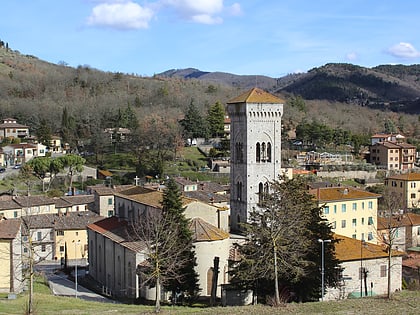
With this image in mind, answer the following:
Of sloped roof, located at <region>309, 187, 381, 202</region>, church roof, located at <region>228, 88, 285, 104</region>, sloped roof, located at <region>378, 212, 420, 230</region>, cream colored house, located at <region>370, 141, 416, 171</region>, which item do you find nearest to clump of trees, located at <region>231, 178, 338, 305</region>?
church roof, located at <region>228, 88, 285, 104</region>

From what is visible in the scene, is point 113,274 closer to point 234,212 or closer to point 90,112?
point 234,212

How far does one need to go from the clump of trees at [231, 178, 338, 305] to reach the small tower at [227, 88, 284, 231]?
781 centimetres

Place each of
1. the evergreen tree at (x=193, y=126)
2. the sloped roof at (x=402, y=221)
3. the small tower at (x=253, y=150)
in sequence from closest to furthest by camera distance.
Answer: the small tower at (x=253, y=150) < the sloped roof at (x=402, y=221) < the evergreen tree at (x=193, y=126)

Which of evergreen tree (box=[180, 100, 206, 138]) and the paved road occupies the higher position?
evergreen tree (box=[180, 100, 206, 138])

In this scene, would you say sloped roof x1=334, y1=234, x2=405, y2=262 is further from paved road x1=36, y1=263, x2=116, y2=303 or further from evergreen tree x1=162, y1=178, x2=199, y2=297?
paved road x1=36, y1=263, x2=116, y2=303

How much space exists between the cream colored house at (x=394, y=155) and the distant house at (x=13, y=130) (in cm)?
5844

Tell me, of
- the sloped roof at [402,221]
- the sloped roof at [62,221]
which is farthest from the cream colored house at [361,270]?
the sloped roof at [62,221]

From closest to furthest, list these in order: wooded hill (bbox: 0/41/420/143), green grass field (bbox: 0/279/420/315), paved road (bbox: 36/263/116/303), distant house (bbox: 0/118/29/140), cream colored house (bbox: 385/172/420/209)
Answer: green grass field (bbox: 0/279/420/315), paved road (bbox: 36/263/116/303), cream colored house (bbox: 385/172/420/209), distant house (bbox: 0/118/29/140), wooded hill (bbox: 0/41/420/143)

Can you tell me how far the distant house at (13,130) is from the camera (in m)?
96.4

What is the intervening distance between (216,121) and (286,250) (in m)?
65.9

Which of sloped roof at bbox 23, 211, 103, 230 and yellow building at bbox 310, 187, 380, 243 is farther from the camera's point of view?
yellow building at bbox 310, 187, 380, 243

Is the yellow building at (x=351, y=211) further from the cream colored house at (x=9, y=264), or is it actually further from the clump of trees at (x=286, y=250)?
the cream colored house at (x=9, y=264)

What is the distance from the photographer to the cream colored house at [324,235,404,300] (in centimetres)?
3506

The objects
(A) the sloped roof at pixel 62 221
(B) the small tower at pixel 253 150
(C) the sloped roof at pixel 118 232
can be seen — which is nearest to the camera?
(C) the sloped roof at pixel 118 232
